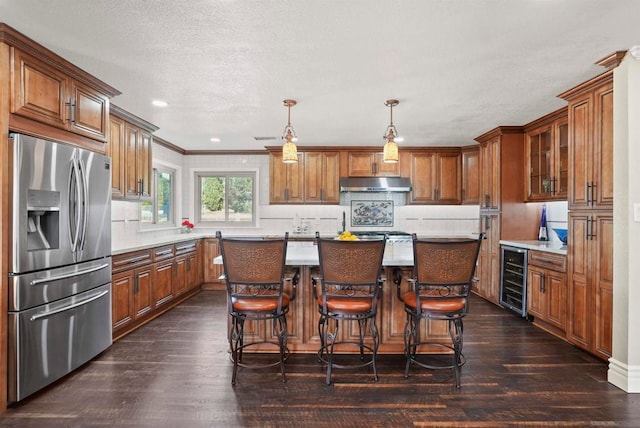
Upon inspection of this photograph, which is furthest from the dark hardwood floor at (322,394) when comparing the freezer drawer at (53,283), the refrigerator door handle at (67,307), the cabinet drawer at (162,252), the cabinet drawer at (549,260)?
the cabinet drawer at (162,252)

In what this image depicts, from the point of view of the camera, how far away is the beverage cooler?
402cm

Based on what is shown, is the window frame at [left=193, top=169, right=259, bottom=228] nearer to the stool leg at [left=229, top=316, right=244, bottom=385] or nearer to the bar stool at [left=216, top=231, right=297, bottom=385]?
the stool leg at [left=229, top=316, right=244, bottom=385]

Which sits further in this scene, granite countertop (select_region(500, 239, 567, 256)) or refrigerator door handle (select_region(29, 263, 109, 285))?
granite countertop (select_region(500, 239, 567, 256))

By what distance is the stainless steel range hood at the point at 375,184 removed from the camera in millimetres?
5770

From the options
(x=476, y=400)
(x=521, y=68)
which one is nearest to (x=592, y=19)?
(x=521, y=68)

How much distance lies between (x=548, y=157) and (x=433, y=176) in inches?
75.2

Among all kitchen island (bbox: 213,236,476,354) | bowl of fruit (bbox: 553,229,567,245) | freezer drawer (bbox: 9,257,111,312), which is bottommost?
kitchen island (bbox: 213,236,476,354)

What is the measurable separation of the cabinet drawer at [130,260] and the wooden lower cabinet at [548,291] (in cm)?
431

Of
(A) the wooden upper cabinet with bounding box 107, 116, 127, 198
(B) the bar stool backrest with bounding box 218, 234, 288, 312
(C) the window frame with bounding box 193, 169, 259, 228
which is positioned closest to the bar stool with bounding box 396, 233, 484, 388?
(B) the bar stool backrest with bounding box 218, 234, 288, 312

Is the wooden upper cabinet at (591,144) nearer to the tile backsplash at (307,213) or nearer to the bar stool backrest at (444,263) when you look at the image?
the bar stool backrest at (444,263)

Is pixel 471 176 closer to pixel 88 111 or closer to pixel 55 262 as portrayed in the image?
pixel 88 111

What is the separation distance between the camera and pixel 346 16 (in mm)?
1979

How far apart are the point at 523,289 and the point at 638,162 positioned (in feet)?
6.61

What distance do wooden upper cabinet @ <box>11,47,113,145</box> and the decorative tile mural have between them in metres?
4.07
